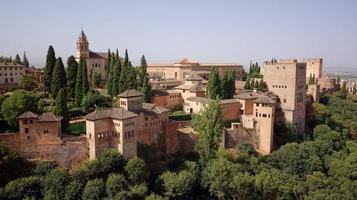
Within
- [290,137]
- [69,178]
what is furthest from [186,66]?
[69,178]

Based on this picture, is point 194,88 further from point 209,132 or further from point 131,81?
point 209,132

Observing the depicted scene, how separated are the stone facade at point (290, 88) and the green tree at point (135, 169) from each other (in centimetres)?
2062

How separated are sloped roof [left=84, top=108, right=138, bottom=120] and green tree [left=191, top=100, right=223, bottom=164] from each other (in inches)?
282

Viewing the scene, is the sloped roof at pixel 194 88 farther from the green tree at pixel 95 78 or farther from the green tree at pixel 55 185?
the green tree at pixel 55 185

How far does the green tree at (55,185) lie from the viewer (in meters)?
22.6

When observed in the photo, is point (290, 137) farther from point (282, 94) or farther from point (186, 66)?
point (186, 66)

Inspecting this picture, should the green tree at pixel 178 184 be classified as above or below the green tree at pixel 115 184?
below

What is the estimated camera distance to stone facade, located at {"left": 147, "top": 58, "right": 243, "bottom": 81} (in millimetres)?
57537

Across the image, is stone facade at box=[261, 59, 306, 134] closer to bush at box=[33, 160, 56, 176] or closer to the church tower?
bush at box=[33, 160, 56, 176]

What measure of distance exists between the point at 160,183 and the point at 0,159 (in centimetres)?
1211

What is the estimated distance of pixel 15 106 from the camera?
2616cm

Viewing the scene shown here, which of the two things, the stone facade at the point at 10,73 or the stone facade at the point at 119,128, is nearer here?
the stone facade at the point at 119,128

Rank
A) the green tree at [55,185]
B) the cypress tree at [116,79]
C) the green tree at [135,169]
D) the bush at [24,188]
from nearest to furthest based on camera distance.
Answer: the bush at [24,188], the green tree at [55,185], the green tree at [135,169], the cypress tree at [116,79]

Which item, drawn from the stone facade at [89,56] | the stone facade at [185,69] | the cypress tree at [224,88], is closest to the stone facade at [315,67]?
the stone facade at [185,69]
